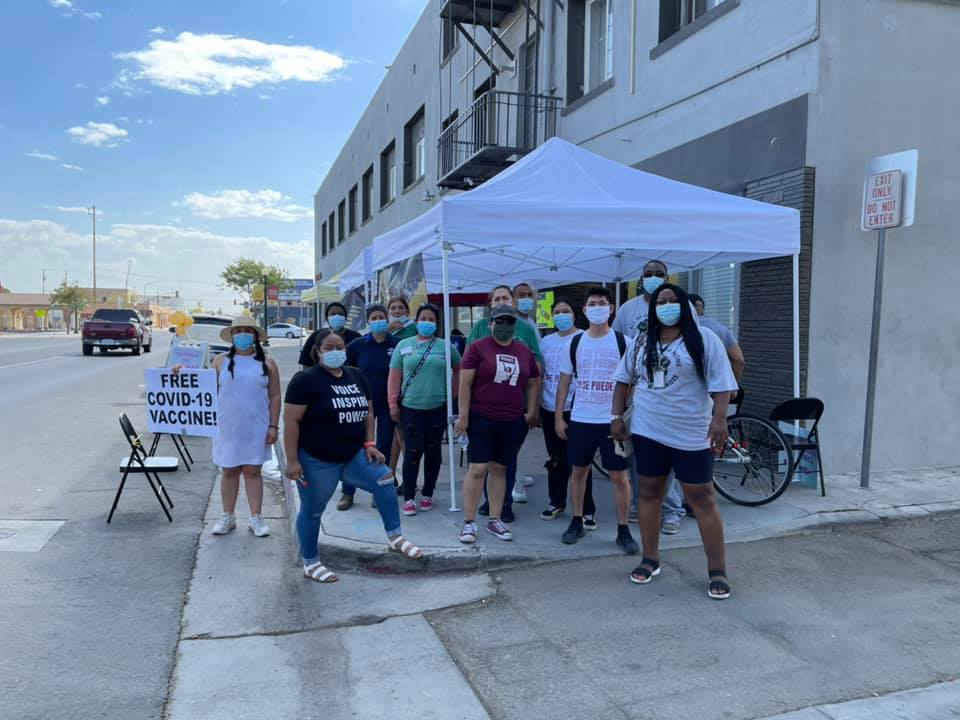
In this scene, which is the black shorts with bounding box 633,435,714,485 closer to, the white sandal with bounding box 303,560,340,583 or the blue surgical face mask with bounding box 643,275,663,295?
the blue surgical face mask with bounding box 643,275,663,295

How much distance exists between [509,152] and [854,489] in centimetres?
795

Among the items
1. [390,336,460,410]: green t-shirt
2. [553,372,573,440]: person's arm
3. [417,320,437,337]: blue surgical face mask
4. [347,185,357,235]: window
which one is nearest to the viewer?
[553,372,573,440]: person's arm

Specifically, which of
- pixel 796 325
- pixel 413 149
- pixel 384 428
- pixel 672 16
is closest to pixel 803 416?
pixel 796 325

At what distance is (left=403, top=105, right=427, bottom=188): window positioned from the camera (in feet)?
69.9

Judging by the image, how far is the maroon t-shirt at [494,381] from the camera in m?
5.16

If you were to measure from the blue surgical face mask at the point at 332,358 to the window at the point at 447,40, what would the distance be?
1497 cm

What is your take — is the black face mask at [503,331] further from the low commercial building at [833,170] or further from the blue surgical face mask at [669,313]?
the low commercial building at [833,170]

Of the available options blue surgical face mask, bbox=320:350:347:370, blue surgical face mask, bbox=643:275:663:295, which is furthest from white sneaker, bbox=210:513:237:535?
blue surgical face mask, bbox=643:275:663:295

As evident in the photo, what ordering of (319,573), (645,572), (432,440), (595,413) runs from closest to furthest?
(645,572)
(319,573)
(595,413)
(432,440)

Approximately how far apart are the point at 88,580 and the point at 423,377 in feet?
8.93

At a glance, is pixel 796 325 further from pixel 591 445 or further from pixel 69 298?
pixel 69 298

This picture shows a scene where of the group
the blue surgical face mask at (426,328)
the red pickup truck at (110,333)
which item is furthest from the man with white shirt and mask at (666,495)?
the red pickup truck at (110,333)

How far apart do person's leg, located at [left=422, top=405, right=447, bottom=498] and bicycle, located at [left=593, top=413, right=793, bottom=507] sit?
1.50 meters

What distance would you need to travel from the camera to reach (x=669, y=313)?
439cm
